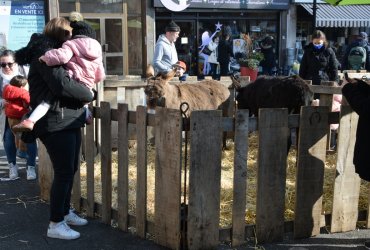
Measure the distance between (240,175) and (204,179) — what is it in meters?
0.30

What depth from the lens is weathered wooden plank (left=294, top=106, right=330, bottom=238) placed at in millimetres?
3982

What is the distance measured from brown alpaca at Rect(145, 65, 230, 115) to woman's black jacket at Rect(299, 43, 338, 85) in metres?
2.04

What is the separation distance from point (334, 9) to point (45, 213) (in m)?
18.0

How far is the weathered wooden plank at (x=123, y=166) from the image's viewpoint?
4.20m

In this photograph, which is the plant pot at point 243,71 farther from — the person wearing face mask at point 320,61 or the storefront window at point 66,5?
the person wearing face mask at point 320,61

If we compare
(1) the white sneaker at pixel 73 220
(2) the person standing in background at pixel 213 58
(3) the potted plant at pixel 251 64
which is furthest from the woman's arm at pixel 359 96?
(2) the person standing in background at pixel 213 58

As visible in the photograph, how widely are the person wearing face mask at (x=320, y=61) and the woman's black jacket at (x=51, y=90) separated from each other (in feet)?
17.4

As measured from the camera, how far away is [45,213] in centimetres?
484

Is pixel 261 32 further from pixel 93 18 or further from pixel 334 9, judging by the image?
pixel 93 18

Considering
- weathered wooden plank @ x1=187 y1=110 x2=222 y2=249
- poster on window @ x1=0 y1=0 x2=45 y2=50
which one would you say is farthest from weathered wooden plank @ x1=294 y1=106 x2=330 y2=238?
poster on window @ x1=0 y1=0 x2=45 y2=50

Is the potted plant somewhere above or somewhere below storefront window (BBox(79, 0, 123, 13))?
below

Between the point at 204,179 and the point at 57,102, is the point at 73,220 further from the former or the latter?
the point at 204,179

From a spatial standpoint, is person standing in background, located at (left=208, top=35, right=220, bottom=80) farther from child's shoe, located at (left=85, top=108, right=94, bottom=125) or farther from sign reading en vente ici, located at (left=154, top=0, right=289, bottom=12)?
child's shoe, located at (left=85, top=108, right=94, bottom=125)

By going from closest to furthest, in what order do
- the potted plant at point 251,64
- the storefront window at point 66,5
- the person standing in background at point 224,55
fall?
the storefront window at point 66,5 < the potted plant at point 251,64 < the person standing in background at point 224,55
